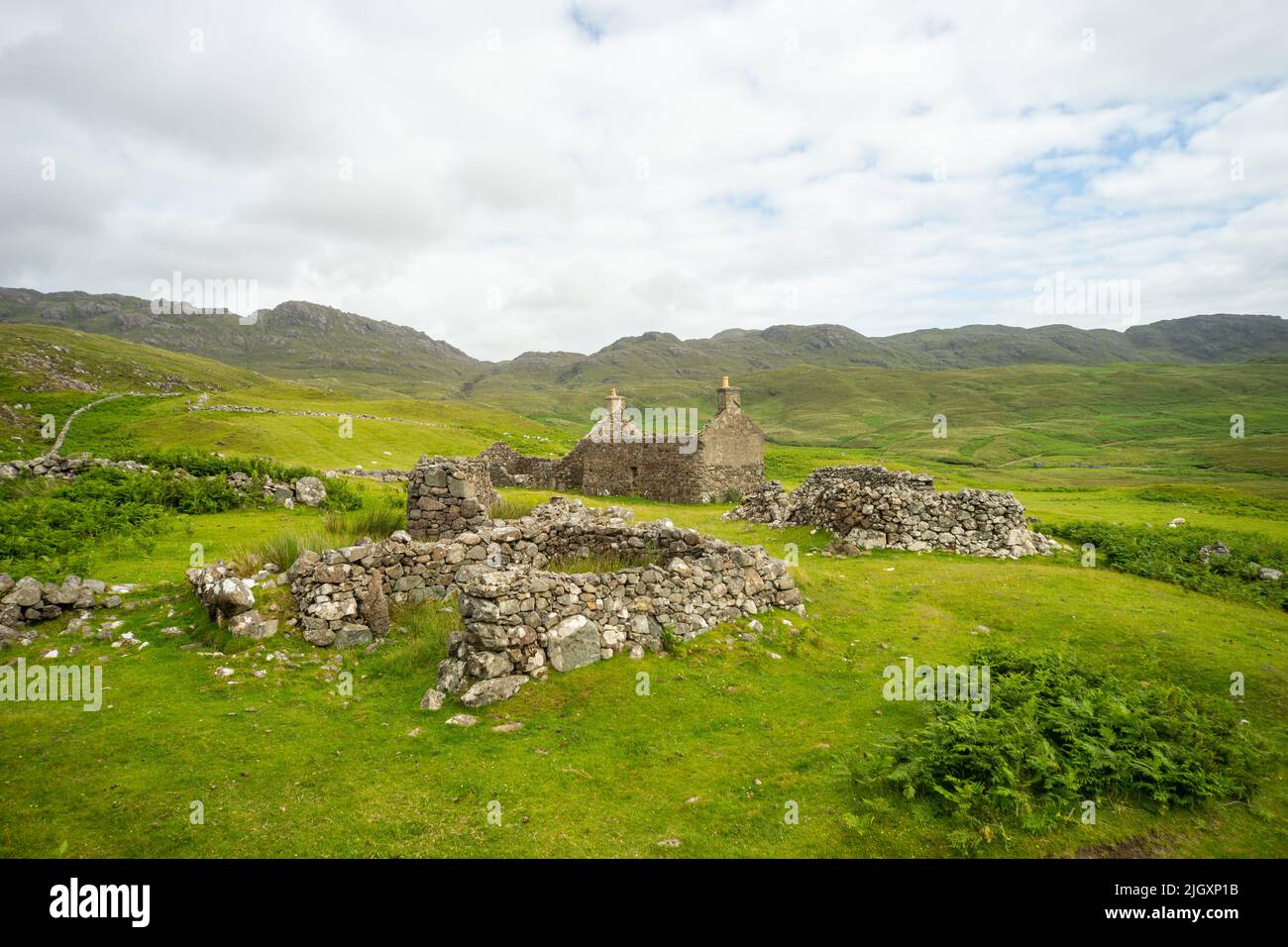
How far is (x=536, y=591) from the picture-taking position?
10.6 m

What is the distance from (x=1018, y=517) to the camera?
2034 centimetres

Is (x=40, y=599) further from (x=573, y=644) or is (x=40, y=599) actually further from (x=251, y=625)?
(x=573, y=644)

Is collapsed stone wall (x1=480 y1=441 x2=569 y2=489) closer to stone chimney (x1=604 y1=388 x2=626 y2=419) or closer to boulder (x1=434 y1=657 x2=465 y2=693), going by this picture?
stone chimney (x1=604 y1=388 x2=626 y2=419)

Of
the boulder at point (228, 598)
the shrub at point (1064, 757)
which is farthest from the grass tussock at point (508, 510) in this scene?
the shrub at point (1064, 757)

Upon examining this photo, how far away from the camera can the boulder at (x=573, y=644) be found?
10.5m

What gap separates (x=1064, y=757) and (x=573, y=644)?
738cm

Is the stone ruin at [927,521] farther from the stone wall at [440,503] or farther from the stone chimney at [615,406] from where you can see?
the stone chimney at [615,406]

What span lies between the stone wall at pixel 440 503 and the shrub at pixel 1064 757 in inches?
497

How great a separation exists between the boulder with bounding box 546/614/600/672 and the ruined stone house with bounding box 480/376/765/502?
76.7 feet
